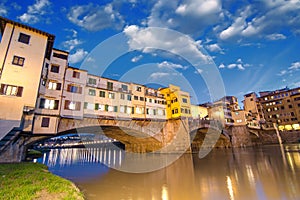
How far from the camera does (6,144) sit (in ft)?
48.7

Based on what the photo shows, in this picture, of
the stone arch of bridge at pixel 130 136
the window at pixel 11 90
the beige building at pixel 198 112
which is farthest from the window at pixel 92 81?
the beige building at pixel 198 112

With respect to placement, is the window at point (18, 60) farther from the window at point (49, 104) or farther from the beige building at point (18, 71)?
the window at point (49, 104)

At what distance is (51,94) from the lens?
20.9 metres

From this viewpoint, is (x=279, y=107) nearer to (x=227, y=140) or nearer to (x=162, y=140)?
(x=227, y=140)

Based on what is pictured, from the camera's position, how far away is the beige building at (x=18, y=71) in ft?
52.5

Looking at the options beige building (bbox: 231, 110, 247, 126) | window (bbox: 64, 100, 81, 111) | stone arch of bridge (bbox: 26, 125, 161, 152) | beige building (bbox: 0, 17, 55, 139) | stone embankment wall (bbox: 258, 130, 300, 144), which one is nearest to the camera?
beige building (bbox: 0, 17, 55, 139)

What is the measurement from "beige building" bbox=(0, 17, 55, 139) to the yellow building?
27203mm

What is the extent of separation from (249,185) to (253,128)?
54.7 m

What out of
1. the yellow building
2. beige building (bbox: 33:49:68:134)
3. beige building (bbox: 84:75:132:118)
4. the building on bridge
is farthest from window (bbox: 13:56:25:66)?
the building on bridge

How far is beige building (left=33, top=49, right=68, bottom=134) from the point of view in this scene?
19328mm

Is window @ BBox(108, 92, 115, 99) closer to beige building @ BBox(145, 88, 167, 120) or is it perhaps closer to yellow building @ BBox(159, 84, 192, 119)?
beige building @ BBox(145, 88, 167, 120)

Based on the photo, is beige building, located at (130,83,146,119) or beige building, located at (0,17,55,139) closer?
beige building, located at (0,17,55,139)

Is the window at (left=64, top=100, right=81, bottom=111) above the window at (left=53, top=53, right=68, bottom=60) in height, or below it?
below

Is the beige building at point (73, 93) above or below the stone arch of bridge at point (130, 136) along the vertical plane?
above
